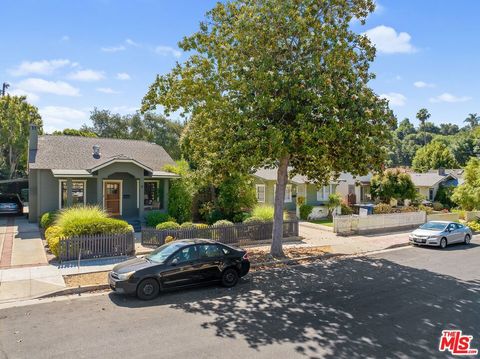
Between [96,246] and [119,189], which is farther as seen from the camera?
[119,189]

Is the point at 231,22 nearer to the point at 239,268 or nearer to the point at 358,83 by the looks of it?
the point at 358,83

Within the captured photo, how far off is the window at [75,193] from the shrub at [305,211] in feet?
53.1

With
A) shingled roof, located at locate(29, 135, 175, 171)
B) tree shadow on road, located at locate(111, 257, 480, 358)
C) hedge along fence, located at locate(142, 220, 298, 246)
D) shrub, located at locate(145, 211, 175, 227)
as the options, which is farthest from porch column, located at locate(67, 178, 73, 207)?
tree shadow on road, located at locate(111, 257, 480, 358)

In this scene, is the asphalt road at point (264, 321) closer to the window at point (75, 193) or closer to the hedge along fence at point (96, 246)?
the hedge along fence at point (96, 246)

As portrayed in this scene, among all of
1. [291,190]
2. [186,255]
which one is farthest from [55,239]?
[291,190]

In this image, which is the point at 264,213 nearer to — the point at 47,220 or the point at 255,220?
the point at 255,220

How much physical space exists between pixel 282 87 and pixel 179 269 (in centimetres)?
736

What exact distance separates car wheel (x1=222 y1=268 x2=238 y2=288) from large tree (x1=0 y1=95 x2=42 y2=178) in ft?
126

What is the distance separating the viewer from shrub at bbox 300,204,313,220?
2927 centimetres

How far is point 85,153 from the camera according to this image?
81.7 ft

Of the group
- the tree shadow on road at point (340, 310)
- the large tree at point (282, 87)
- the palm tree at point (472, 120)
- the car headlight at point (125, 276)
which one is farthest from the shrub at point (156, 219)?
the palm tree at point (472, 120)

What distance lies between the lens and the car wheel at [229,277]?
1145 cm

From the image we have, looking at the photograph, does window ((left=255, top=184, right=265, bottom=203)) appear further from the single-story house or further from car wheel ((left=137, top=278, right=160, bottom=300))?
car wheel ((left=137, top=278, right=160, bottom=300))

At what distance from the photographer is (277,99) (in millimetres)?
12914
